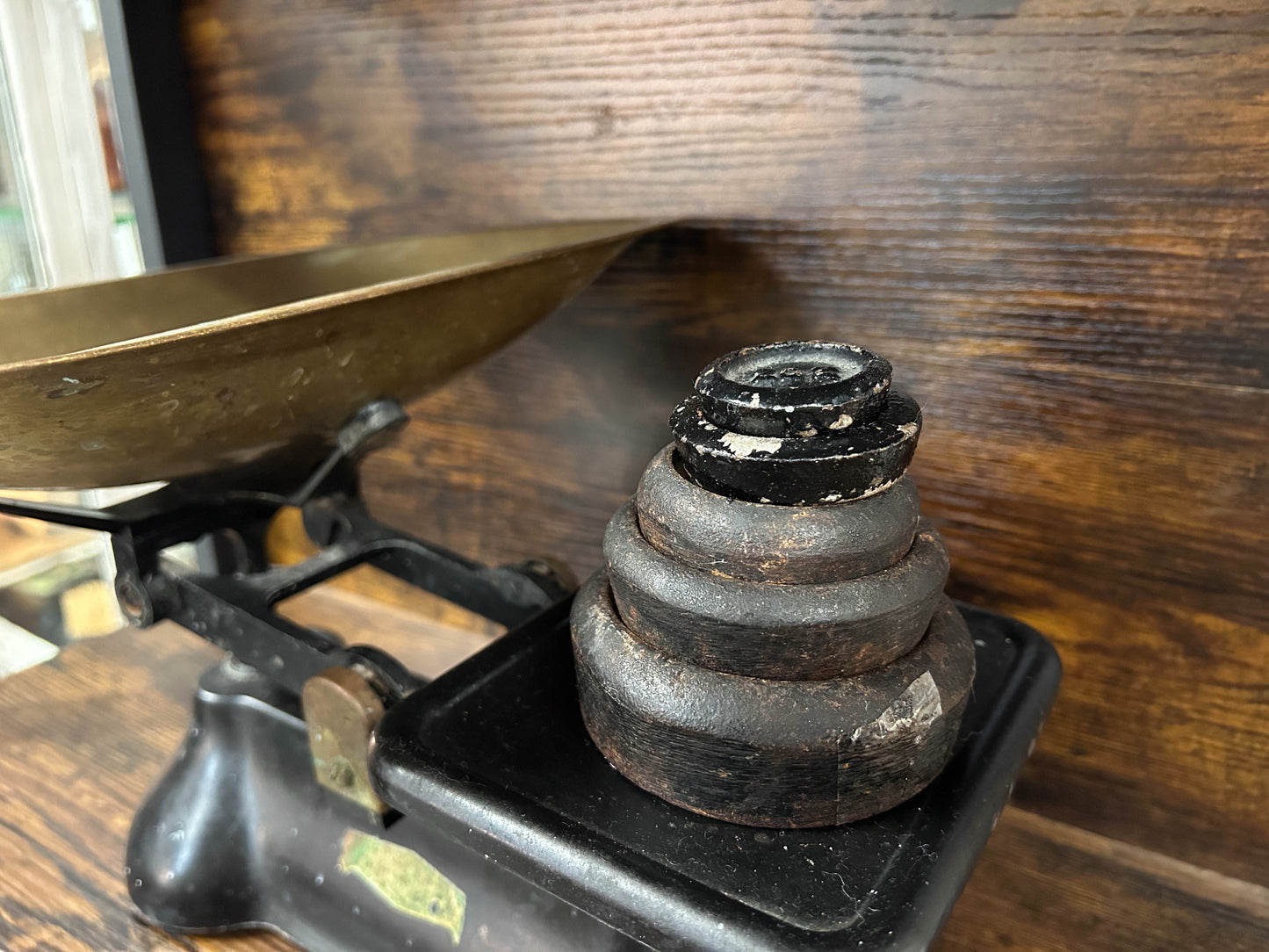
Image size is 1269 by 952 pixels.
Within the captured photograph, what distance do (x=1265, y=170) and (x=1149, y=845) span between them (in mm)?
730

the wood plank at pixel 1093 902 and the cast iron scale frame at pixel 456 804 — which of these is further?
the wood plank at pixel 1093 902

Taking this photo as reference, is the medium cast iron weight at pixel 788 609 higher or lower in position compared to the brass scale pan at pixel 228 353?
lower

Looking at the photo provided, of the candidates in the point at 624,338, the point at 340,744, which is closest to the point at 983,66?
the point at 624,338

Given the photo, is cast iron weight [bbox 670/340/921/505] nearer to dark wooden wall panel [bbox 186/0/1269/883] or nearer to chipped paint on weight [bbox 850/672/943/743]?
chipped paint on weight [bbox 850/672/943/743]

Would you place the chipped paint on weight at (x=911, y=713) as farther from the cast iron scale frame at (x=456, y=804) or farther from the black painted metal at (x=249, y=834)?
the black painted metal at (x=249, y=834)

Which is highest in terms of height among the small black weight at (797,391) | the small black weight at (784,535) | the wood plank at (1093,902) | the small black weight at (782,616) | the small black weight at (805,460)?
the small black weight at (797,391)

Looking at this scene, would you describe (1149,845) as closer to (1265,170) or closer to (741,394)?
(1265,170)

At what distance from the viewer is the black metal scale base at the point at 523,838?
0.58m

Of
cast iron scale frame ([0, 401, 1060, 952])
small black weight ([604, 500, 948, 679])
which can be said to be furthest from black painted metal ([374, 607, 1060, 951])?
A: small black weight ([604, 500, 948, 679])

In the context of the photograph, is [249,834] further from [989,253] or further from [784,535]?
[989,253]

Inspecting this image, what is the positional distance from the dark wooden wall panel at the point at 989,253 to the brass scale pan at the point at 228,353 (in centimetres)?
16

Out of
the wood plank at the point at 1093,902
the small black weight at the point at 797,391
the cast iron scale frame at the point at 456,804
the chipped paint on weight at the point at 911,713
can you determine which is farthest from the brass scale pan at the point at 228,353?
the wood plank at the point at 1093,902

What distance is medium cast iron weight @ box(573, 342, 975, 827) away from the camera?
1.94 feet

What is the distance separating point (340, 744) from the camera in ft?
2.60
